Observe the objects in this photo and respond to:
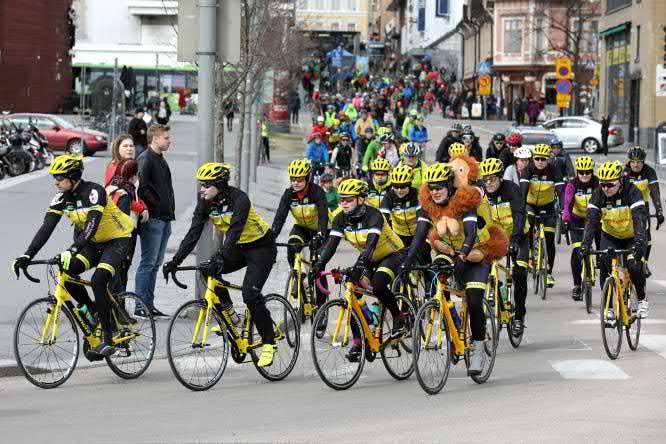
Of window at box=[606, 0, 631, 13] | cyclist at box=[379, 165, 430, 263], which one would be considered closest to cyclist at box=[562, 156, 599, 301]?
cyclist at box=[379, 165, 430, 263]

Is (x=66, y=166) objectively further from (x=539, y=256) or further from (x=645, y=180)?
(x=645, y=180)

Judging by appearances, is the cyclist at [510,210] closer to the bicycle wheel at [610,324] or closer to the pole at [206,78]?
the bicycle wheel at [610,324]

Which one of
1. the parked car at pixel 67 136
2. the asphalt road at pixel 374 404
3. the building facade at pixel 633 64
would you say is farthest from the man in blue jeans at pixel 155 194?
the building facade at pixel 633 64

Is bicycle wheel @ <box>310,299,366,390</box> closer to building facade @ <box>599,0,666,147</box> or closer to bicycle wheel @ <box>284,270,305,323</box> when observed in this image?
bicycle wheel @ <box>284,270,305,323</box>

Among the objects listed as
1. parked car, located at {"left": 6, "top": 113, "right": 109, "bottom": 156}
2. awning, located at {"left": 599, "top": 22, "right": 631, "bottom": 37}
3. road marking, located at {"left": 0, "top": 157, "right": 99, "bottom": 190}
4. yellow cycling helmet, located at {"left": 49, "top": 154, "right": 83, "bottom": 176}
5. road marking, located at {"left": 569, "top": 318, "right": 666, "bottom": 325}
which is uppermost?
awning, located at {"left": 599, "top": 22, "right": 631, "bottom": 37}

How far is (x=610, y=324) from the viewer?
12719 mm

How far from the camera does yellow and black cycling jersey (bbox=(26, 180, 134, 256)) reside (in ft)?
37.6

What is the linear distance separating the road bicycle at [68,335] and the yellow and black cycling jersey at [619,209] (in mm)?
4030

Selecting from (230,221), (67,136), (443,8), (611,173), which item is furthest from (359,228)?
(443,8)

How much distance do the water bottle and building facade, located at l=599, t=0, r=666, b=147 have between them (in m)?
48.5

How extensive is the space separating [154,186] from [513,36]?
3122 inches

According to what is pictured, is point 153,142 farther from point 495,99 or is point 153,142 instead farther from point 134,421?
point 495,99

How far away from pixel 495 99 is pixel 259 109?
51563 millimetres

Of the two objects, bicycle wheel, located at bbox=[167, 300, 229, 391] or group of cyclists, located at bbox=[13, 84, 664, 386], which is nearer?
bicycle wheel, located at bbox=[167, 300, 229, 391]
